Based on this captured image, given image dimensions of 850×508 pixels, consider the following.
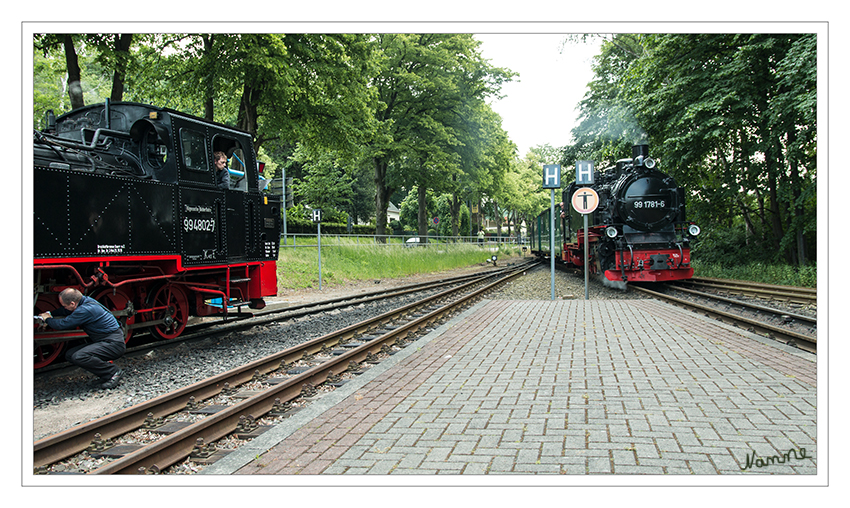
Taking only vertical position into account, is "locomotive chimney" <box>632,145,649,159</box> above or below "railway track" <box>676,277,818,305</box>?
above

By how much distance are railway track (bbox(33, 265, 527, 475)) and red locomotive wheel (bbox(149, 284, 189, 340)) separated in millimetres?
2026

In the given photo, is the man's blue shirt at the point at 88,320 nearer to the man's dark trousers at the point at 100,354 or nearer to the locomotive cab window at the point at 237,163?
the man's dark trousers at the point at 100,354

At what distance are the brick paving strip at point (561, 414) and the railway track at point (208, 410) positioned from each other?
1.31ft

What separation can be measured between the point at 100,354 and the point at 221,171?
10.8 feet

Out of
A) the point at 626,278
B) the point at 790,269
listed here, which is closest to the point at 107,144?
the point at 626,278

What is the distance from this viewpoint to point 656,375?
4.98 meters

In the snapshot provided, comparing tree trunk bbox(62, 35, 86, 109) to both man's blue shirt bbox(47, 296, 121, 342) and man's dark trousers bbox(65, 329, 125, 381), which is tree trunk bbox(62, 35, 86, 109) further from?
man's dark trousers bbox(65, 329, 125, 381)

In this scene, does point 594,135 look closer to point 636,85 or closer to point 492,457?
point 636,85

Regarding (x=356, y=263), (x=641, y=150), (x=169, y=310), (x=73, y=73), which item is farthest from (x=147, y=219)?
(x=356, y=263)

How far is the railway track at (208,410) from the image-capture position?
11.0 ft

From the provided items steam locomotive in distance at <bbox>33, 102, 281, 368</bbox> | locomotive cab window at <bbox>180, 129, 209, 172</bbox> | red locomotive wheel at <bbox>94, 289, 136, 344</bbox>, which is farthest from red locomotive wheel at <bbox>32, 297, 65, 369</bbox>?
locomotive cab window at <bbox>180, 129, 209, 172</bbox>

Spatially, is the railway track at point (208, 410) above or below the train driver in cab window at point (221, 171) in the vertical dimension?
below

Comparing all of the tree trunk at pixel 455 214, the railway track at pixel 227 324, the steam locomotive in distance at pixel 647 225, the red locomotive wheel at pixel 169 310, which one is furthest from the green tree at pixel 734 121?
the tree trunk at pixel 455 214

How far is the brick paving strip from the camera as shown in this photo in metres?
3.10
